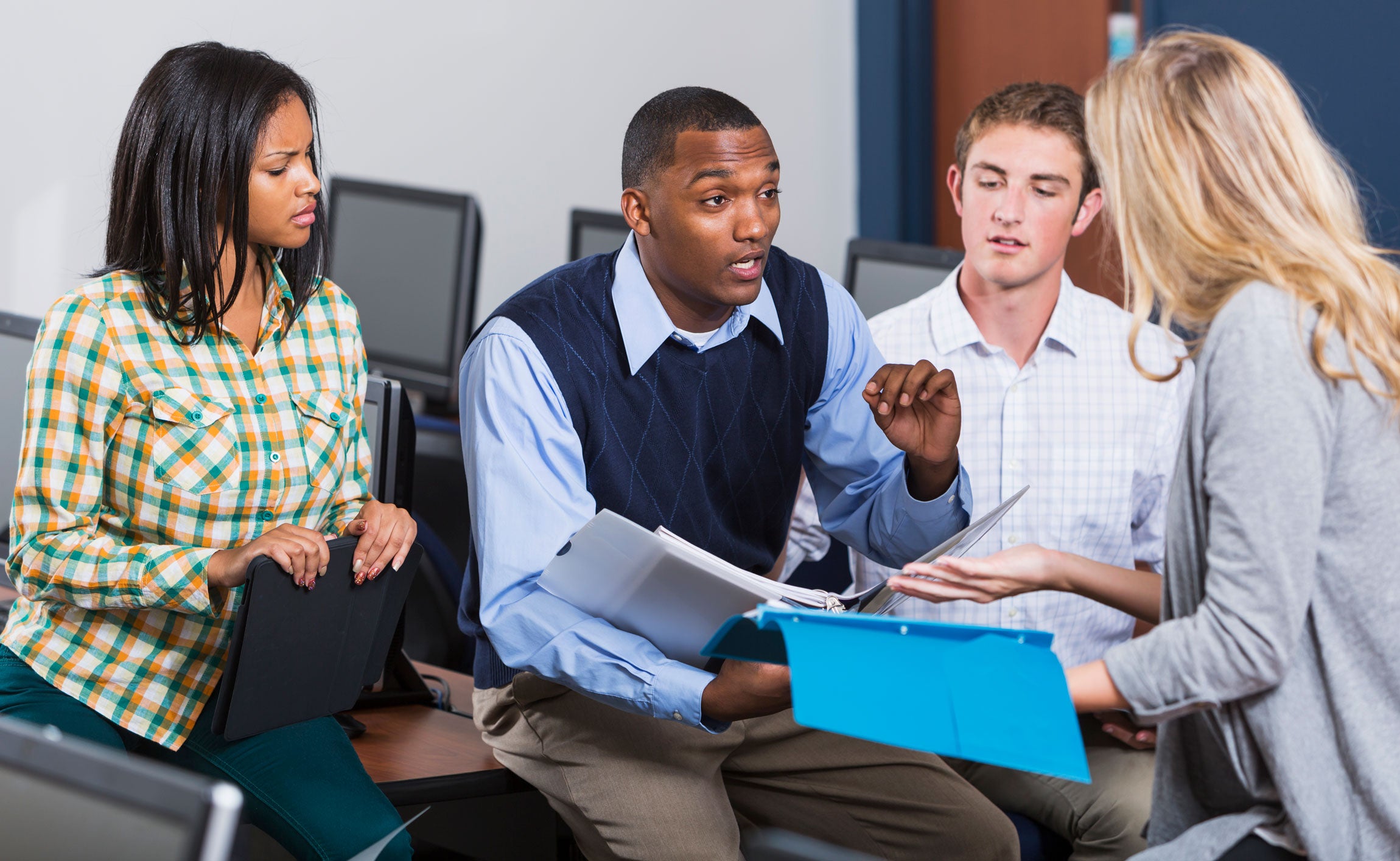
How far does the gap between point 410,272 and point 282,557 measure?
6.30 ft

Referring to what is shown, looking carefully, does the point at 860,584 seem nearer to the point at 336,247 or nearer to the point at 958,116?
the point at 336,247

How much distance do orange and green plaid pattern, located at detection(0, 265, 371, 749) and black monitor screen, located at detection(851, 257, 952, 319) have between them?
1395 mm

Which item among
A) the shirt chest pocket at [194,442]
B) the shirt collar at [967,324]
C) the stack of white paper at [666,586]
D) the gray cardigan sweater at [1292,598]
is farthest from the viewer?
the shirt collar at [967,324]

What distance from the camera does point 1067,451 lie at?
1.90 metres

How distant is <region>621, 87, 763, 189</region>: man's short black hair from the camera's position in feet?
5.34

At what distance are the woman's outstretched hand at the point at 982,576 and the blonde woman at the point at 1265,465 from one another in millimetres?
191

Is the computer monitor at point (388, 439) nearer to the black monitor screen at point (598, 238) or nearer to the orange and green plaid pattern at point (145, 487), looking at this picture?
the orange and green plaid pattern at point (145, 487)

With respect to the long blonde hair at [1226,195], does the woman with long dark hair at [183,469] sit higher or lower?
lower

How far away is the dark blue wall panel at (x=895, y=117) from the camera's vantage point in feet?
15.1

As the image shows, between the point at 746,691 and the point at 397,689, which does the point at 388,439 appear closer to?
the point at 397,689

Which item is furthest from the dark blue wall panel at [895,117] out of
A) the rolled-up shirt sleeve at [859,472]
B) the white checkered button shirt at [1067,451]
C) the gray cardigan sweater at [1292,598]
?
the gray cardigan sweater at [1292,598]

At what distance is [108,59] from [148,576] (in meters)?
2.45

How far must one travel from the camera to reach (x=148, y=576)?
4.64 feet

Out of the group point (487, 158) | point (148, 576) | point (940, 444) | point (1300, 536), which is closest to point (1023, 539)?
point (940, 444)
